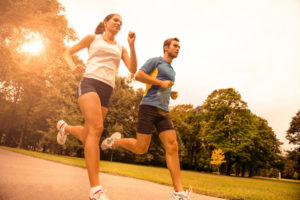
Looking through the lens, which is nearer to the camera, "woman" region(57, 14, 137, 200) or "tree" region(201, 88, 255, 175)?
"woman" region(57, 14, 137, 200)

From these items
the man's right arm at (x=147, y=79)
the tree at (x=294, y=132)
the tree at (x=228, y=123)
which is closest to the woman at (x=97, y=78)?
the man's right arm at (x=147, y=79)

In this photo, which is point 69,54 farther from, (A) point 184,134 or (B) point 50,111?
(A) point 184,134

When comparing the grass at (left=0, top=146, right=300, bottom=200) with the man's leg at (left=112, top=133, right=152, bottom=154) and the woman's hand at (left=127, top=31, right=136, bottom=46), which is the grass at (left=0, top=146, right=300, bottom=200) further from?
the woman's hand at (left=127, top=31, right=136, bottom=46)

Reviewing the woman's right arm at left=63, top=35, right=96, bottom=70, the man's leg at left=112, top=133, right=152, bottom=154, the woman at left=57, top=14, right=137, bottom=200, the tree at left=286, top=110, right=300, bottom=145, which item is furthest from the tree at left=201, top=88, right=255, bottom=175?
the woman's right arm at left=63, top=35, right=96, bottom=70

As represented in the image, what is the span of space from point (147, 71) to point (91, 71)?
0.78 meters

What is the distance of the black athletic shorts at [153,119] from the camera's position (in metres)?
2.82

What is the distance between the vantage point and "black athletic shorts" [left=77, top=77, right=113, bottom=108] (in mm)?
2406

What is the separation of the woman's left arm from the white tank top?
0.14 metres

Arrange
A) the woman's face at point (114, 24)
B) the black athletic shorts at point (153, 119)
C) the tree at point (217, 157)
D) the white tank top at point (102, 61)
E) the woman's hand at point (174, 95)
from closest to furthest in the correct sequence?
the white tank top at point (102, 61)
the woman's face at point (114, 24)
the black athletic shorts at point (153, 119)
the woman's hand at point (174, 95)
the tree at point (217, 157)

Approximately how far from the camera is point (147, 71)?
2.94 meters

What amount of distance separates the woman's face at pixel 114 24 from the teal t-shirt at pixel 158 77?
0.60 meters

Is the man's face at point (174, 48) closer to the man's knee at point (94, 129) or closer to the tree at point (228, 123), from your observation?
the man's knee at point (94, 129)

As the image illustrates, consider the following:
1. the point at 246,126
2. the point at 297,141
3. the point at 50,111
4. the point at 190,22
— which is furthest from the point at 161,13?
the point at 246,126

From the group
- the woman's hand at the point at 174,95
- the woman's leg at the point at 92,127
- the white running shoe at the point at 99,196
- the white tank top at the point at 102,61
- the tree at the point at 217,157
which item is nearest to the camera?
the white running shoe at the point at 99,196
